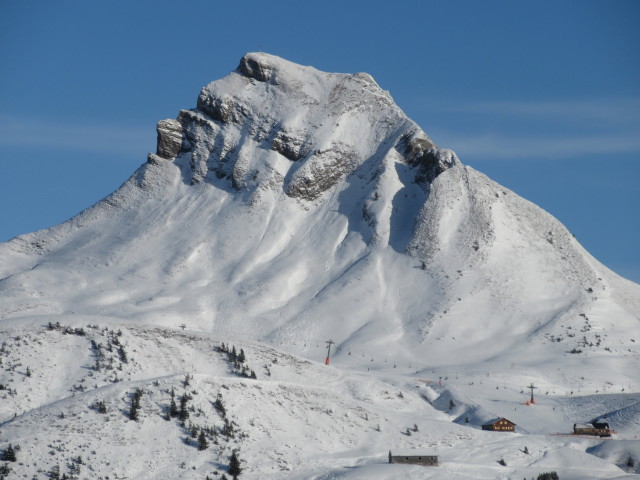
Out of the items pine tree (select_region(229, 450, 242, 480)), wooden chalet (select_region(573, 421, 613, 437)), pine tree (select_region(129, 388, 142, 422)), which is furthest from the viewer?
wooden chalet (select_region(573, 421, 613, 437))

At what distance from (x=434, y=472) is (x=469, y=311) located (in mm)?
82912

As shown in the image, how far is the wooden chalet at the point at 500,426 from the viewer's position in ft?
447

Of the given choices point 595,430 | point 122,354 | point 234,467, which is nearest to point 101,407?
point 234,467

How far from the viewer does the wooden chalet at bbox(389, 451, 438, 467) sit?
119312 millimetres

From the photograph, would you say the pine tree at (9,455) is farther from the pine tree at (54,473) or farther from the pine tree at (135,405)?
the pine tree at (135,405)

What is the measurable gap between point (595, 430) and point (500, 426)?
9.74 meters

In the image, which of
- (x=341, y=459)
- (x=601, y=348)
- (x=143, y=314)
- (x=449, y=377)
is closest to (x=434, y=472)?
(x=341, y=459)

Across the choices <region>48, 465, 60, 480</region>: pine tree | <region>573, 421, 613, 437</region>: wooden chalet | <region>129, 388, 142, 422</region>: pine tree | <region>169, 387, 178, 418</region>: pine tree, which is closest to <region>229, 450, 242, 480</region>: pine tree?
<region>169, 387, 178, 418</region>: pine tree

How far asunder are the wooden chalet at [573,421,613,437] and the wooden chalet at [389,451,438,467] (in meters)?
24.1

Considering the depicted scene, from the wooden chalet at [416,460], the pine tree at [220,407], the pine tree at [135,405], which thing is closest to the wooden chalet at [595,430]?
the wooden chalet at [416,460]

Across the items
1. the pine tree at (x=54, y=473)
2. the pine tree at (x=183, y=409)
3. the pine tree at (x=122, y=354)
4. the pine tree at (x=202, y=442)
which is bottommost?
the pine tree at (x=54, y=473)

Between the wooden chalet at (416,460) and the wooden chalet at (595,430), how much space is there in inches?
950

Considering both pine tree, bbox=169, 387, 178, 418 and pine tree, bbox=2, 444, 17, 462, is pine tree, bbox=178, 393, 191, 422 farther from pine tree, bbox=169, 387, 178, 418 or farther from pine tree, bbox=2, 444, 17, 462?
pine tree, bbox=2, 444, 17, 462

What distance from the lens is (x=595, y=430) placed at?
138 metres
